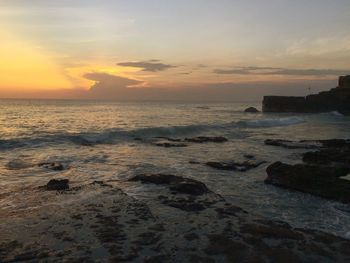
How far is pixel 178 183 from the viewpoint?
11.8 metres

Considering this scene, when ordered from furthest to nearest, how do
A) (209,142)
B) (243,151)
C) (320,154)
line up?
(209,142) < (243,151) < (320,154)

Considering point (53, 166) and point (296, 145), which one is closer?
point (53, 166)

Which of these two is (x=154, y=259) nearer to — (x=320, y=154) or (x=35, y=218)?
(x=35, y=218)

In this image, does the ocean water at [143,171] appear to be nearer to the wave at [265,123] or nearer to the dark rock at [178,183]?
the dark rock at [178,183]

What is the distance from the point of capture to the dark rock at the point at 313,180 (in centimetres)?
1080

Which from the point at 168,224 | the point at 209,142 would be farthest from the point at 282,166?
the point at 209,142

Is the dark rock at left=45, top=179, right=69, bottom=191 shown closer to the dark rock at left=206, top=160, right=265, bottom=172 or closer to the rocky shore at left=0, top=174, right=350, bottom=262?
the rocky shore at left=0, top=174, right=350, bottom=262

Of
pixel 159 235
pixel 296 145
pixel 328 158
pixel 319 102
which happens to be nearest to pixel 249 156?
pixel 328 158

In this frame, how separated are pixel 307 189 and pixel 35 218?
7.05 m

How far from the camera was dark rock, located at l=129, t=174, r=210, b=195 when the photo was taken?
36.6ft

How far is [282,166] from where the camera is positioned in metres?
12.8

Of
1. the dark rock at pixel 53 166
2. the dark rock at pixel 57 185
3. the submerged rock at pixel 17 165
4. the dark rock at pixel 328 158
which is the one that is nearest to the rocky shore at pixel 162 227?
the dark rock at pixel 57 185

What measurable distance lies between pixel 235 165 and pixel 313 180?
4.63 meters

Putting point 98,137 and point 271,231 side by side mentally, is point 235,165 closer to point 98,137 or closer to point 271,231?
point 271,231
